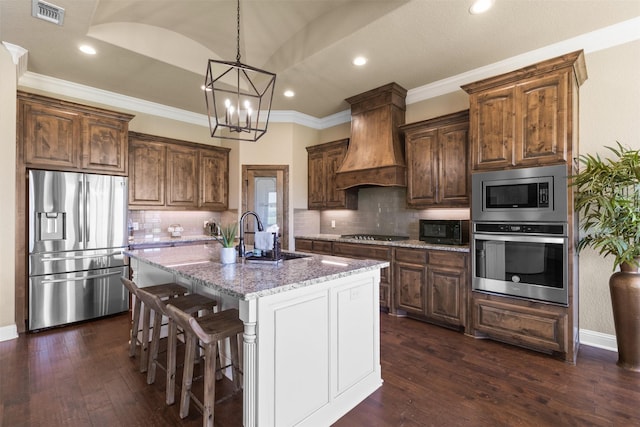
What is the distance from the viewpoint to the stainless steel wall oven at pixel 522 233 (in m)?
2.69

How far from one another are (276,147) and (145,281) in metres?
3.13

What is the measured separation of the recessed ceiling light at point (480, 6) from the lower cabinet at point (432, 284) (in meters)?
2.29

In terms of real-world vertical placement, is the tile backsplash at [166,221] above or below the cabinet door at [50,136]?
below

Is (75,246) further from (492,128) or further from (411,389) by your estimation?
(492,128)

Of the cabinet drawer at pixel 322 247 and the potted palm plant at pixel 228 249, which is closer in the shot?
the potted palm plant at pixel 228 249

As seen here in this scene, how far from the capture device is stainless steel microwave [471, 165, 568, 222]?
2.69m

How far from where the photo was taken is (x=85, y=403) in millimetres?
A: 2090

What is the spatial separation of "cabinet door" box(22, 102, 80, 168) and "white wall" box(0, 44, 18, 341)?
0.20m

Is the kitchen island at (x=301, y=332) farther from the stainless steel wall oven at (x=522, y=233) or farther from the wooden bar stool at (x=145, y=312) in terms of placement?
the stainless steel wall oven at (x=522, y=233)

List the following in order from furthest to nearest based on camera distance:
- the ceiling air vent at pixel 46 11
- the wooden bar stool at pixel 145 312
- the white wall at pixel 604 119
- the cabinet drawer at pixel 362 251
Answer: the cabinet drawer at pixel 362 251
the white wall at pixel 604 119
the ceiling air vent at pixel 46 11
the wooden bar stool at pixel 145 312

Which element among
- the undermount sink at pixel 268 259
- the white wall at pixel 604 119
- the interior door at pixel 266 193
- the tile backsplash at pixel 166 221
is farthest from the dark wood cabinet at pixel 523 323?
the tile backsplash at pixel 166 221

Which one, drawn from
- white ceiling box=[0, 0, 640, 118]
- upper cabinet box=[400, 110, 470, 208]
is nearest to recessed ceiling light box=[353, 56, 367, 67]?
white ceiling box=[0, 0, 640, 118]

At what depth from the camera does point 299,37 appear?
3564 millimetres

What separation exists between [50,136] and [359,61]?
145 inches
